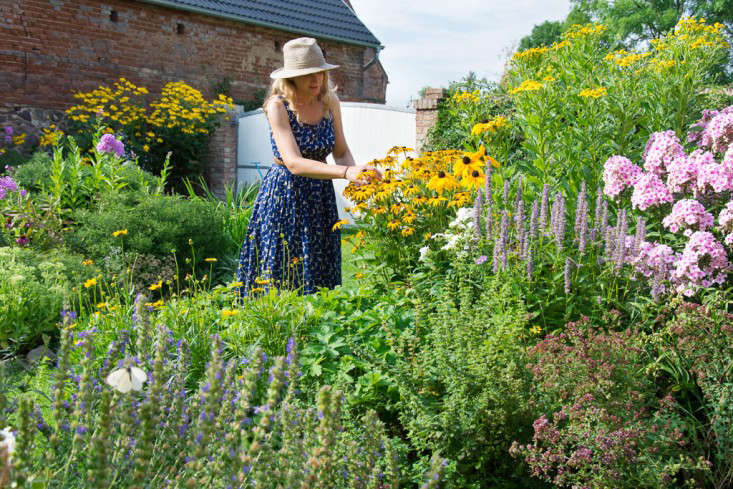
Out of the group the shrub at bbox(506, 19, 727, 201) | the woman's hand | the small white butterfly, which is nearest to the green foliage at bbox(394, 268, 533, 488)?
the woman's hand

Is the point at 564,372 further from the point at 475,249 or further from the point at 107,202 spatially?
the point at 107,202

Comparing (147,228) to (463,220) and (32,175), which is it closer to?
(32,175)

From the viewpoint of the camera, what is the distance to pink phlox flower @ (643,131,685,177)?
3408mm

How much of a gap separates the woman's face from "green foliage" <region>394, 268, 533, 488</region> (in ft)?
5.19

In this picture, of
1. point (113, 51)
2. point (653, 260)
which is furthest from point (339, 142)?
point (113, 51)

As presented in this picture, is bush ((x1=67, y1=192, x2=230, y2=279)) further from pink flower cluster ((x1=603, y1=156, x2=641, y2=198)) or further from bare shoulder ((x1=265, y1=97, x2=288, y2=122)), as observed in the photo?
pink flower cluster ((x1=603, y1=156, x2=641, y2=198))

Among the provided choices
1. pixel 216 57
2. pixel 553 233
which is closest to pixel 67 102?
pixel 216 57

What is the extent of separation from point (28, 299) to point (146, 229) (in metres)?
1.56

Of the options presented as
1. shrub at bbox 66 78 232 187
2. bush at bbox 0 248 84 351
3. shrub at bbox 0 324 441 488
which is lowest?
bush at bbox 0 248 84 351

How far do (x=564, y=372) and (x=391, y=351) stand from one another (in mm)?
675

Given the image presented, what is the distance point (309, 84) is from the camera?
3.56 metres

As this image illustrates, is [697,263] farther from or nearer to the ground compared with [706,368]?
farther from the ground

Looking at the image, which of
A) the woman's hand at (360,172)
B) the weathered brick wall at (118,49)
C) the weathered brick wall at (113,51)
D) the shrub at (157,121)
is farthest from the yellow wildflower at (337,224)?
the weathered brick wall at (118,49)

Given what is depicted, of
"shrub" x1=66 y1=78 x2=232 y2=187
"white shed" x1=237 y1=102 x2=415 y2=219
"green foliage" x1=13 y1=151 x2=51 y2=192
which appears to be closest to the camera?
"green foliage" x1=13 y1=151 x2=51 y2=192
